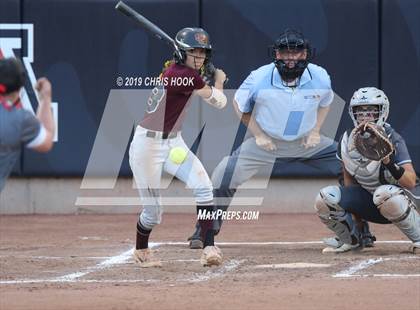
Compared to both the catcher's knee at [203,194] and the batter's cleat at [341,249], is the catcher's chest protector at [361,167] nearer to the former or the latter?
the batter's cleat at [341,249]

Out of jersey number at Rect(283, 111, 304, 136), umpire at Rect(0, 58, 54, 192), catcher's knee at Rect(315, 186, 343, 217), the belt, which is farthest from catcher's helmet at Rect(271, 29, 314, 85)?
umpire at Rect(0, 58, 54, 192)

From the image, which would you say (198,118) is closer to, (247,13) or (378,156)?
(247,13)

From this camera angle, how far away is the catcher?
355 inches

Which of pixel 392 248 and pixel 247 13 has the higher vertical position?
pixel 247 13

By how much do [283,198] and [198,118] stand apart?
1508 mm

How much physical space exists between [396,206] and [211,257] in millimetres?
1723

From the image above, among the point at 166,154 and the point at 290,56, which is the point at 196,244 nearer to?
the point at 166,154

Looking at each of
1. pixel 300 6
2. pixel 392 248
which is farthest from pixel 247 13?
pixel 392 248

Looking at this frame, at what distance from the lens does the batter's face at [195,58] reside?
9164 mm

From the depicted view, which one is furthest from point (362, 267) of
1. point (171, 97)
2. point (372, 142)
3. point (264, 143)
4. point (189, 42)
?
point (189, 42)

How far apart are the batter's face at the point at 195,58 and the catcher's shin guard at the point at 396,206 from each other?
1.93 m

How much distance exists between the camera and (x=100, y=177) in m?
13.3

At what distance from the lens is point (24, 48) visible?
13.1 m

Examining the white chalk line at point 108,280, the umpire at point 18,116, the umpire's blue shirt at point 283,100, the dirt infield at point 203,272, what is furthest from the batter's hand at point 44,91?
the umpire's blue shirt at point 283,100
